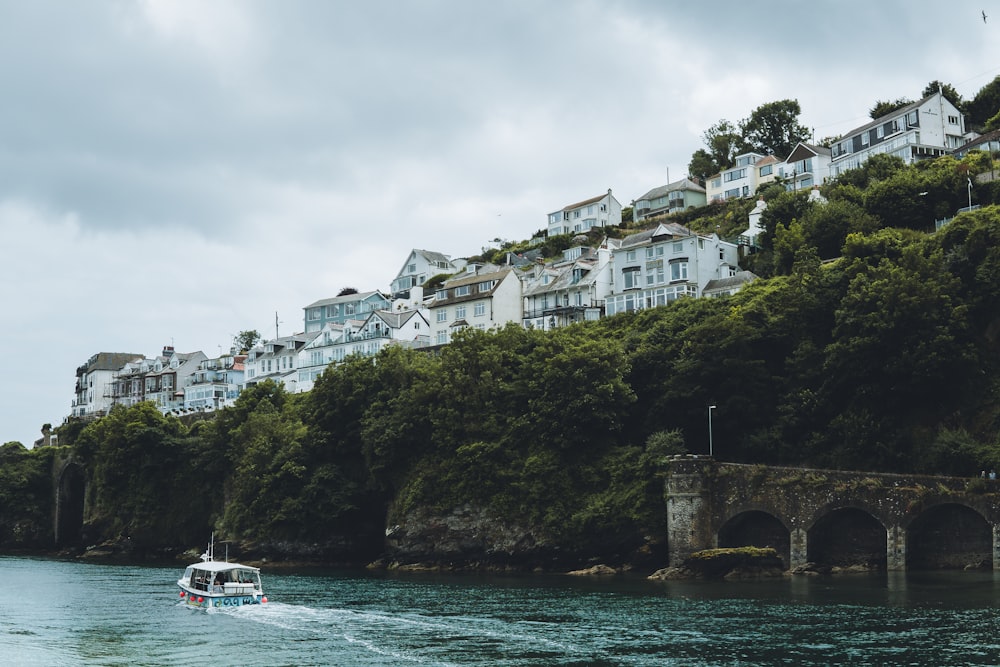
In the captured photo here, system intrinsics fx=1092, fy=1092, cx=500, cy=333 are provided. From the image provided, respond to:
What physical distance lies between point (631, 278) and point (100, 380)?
100 meters

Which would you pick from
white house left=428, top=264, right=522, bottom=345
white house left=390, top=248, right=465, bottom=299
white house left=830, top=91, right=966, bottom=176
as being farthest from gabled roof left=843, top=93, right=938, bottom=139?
white house left=390, top=248, right=465, bottom=299

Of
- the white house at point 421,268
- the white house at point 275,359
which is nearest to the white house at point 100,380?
the white house at point 275,359

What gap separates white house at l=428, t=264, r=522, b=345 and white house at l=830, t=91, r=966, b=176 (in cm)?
3612

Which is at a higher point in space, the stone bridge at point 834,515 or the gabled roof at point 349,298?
the gabled roof at point 349,298

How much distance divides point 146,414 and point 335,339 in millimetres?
26349

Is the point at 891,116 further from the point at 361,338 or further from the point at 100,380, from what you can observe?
the point at 100,380

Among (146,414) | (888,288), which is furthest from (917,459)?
(146,414)

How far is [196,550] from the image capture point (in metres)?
101

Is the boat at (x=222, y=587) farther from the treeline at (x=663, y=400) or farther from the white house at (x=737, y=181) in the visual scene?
the white house at (x=737, y=181)

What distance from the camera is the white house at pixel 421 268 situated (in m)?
152

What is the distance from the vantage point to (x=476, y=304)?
113 meters

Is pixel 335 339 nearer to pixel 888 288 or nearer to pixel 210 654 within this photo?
pixel 888 288

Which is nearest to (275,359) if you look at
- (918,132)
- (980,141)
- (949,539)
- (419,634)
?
(918,132)

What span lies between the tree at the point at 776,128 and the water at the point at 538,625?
91.7m
